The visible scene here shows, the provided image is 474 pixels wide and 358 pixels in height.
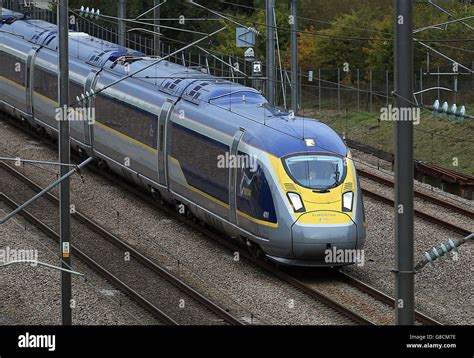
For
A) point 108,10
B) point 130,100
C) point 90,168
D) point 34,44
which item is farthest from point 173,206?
point 108,10

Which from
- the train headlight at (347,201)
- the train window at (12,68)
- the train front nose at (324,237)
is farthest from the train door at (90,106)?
the train front nose at (324,237)

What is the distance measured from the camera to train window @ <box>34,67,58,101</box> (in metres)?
35.0

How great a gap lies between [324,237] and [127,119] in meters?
9.80

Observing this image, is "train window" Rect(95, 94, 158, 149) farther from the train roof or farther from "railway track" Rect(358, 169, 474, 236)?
"railway track" Rect(358, 169, 474, 236)

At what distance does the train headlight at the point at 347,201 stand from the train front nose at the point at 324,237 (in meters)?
0.19

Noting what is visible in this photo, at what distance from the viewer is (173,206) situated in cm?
3006

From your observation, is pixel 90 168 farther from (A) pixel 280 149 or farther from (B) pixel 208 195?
(A) pixel 280 149

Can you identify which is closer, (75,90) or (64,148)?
(64,148)

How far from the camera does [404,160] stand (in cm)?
1226

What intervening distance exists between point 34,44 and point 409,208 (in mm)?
28056

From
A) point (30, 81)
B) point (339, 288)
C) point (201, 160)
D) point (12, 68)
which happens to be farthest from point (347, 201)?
point (12, 68)

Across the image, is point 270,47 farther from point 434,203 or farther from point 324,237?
point 324,237

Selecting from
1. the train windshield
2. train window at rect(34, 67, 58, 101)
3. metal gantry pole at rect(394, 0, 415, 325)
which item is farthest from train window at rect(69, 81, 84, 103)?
metal gantry pole at rect(394, 0, 415, 325)

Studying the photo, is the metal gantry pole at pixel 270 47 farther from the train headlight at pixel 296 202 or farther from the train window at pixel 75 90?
the train headlight at pixel 296 202
